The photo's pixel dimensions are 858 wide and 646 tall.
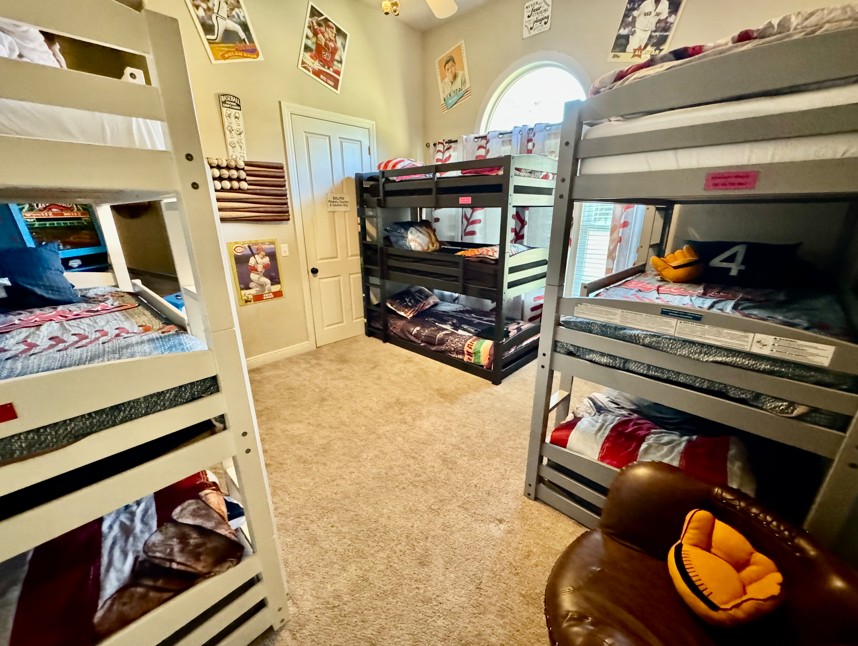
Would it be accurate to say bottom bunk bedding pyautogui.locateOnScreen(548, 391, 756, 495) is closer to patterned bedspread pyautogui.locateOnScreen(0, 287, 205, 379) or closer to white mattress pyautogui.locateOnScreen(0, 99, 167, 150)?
patterned bedspread pyautogui.locateOnScreen(0, 287, 205, 379)

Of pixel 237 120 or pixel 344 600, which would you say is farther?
pixel 237 120

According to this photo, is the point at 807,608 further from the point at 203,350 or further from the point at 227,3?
the point at 227,3

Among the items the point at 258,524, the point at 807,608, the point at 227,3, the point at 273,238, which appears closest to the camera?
the point at 807,608

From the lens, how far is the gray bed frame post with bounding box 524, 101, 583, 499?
1209 millimetres

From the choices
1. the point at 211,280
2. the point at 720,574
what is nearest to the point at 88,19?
the point at 211,280

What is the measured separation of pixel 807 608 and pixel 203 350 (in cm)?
153

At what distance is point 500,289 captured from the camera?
2578 mm

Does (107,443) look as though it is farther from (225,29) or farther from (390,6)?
(225,29)

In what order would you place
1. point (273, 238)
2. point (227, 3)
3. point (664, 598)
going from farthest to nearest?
point (273, 238)
point (227, 3)
point (664, 598)

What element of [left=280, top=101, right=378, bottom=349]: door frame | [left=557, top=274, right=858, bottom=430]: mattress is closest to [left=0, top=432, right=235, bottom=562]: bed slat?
[left=557, top=274, right=858, bottom=430]: mattress

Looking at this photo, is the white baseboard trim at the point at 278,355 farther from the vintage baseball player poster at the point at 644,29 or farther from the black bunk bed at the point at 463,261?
the vintage baseball player poster at the point at 644,29

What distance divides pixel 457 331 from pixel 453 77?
266 cm

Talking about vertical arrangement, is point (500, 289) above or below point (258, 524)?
above

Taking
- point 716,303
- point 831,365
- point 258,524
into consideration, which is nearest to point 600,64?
point 716,303
